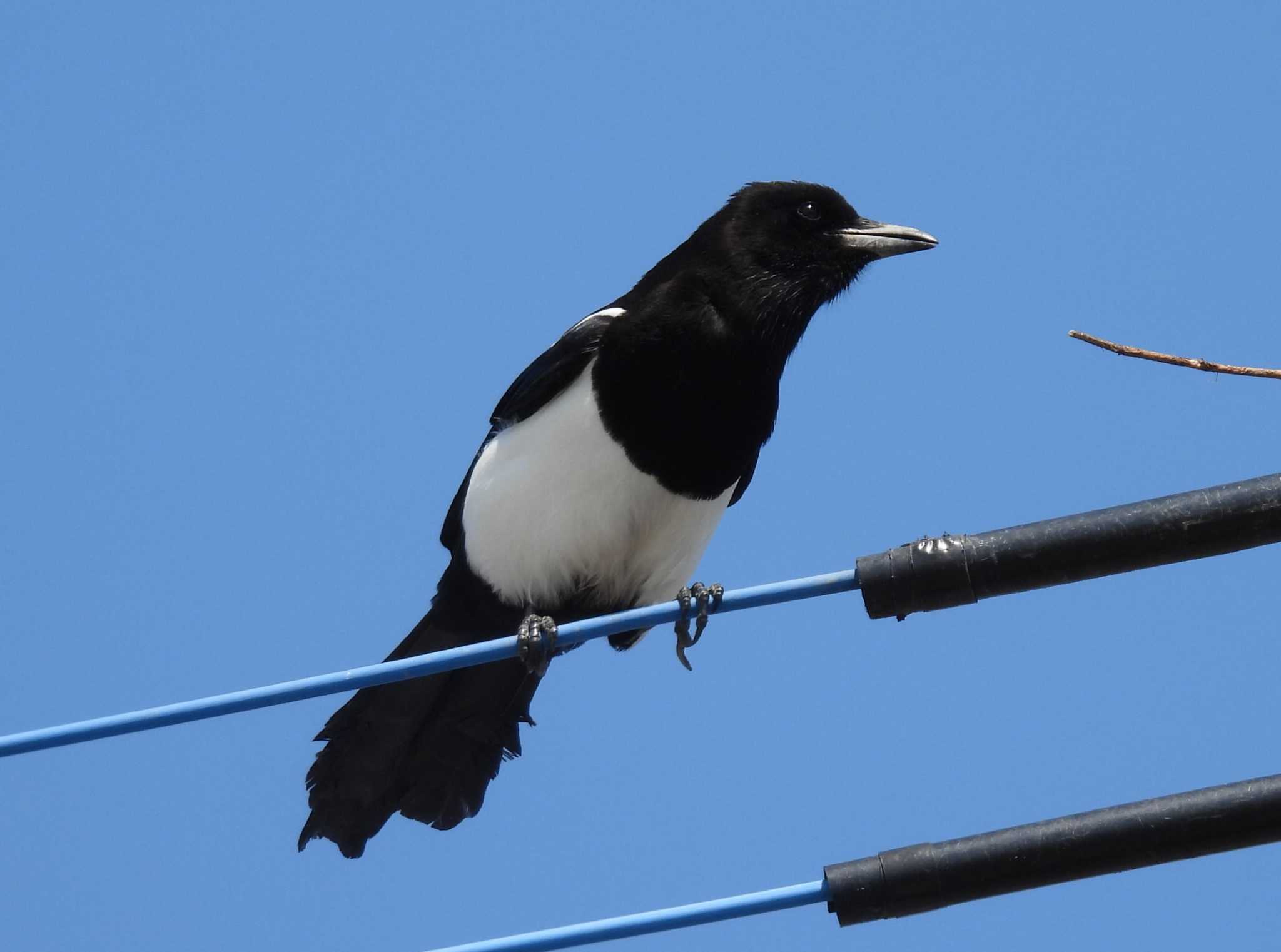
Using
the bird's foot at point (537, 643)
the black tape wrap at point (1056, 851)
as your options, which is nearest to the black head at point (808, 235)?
the bird's foot at point (537, 643)

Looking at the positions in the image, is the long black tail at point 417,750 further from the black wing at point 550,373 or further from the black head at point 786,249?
the black head at point 786,249

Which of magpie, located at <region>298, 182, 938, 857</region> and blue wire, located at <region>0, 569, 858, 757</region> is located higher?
magpie, located at <region>298, 182, 938, 857</region>

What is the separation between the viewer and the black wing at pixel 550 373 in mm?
6496

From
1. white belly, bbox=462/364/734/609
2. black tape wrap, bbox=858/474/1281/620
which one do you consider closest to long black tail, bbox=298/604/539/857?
white belly, bbox=462/364/734/609

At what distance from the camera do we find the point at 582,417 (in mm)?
6320

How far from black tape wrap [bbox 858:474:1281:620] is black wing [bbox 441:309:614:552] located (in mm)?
2577

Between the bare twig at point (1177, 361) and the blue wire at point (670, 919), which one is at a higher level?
the bare twig at point (1177, 361)

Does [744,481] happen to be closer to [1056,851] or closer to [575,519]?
[575,519]

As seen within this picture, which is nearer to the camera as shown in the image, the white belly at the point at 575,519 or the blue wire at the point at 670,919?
the blue wire at the point at 670,919

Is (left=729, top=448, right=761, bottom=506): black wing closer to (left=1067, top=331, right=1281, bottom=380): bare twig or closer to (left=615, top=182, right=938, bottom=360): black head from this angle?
(left=615, top=182, right=938, bottom=360): black head

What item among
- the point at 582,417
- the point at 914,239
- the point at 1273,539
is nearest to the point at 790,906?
Result: the point at 1273,539

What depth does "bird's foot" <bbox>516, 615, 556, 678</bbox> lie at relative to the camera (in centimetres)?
563

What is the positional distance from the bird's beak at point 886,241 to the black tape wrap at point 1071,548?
2913mm

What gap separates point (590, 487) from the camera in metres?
6.27
